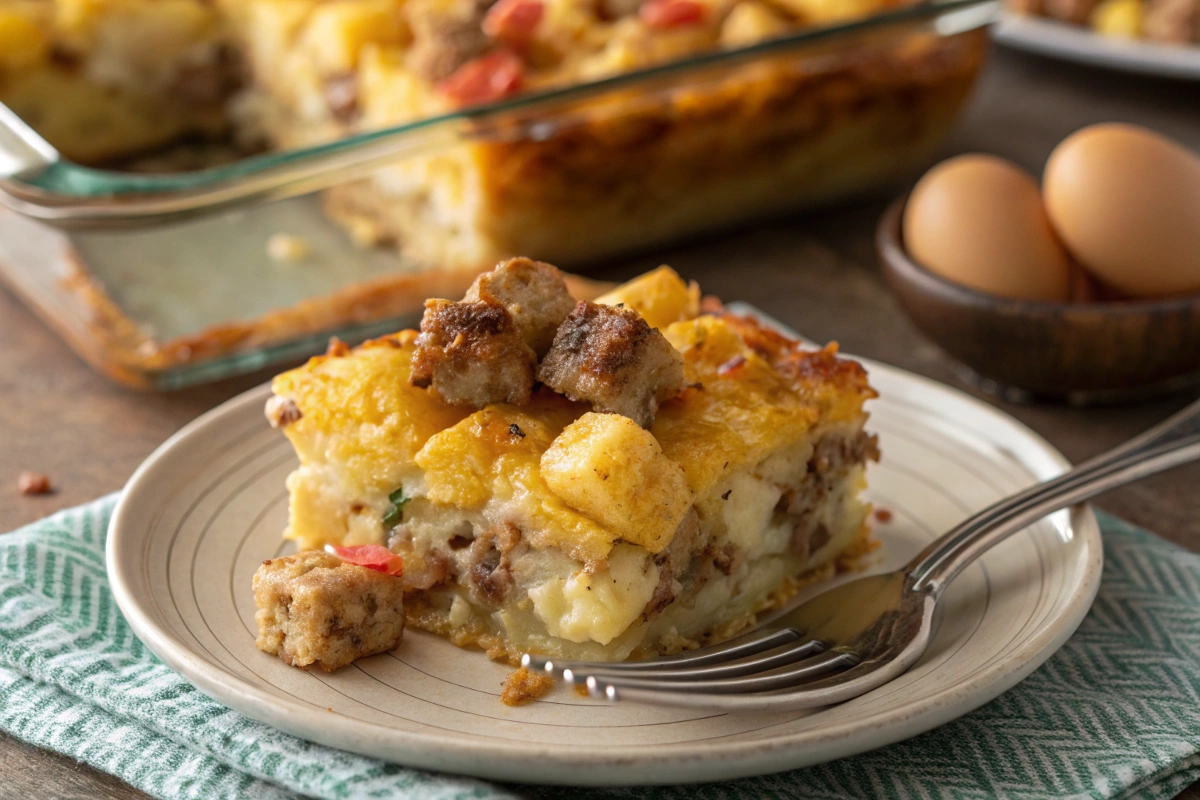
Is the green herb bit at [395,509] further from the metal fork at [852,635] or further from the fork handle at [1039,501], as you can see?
the fork handle at [1039,501]

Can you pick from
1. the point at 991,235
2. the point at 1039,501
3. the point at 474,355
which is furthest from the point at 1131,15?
the point at 474,355

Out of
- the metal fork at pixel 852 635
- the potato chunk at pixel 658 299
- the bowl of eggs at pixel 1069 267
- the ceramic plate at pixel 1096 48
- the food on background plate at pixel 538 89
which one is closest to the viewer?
the metal fork at pixel 852 635

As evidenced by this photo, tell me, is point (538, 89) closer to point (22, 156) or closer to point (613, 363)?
point (22, 156)

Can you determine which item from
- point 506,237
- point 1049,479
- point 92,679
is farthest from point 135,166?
point 1049,479

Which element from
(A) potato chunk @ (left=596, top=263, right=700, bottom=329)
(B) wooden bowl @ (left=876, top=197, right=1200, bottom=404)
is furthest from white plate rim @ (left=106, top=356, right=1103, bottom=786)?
(B) wooden bowl @ (left=876, top=197, right=1200, bottom=404)

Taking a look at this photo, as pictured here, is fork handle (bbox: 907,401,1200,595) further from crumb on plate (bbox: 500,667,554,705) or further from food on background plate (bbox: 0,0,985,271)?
food on background plate (bbox: 0,0,985,271)

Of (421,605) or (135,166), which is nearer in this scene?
(421,605)

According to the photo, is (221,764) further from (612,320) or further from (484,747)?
(612,320)

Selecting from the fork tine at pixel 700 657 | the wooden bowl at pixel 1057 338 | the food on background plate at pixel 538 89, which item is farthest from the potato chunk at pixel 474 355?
the food on background plate at pixel 538 89
